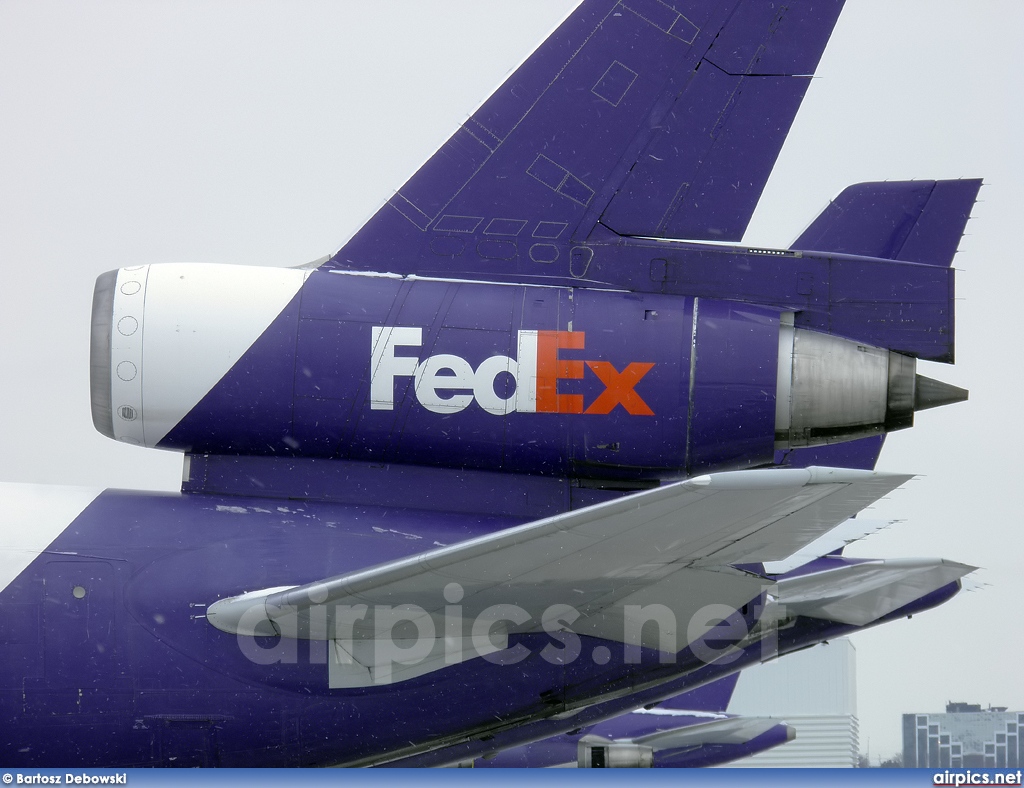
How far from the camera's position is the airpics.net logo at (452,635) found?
484 centimetres

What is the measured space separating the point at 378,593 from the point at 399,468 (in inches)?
43.9

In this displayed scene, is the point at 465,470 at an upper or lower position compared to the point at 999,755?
upper

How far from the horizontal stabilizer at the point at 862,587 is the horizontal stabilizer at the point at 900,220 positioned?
7.46ft

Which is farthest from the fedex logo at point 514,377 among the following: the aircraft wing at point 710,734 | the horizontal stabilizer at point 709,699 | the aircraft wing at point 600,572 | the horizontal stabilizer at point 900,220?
the horizontal stabilizer at point 709,699

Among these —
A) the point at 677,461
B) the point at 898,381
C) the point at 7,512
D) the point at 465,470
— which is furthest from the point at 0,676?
the point at 898,381

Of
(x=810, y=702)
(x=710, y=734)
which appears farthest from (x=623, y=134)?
(x=810, y=702)

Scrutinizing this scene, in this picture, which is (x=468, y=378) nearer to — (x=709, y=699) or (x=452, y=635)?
(x=452, y=635)

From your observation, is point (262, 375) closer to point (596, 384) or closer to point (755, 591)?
point (596, 384)

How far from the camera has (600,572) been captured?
4.38 meters

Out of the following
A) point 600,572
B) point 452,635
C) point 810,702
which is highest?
point 600,572

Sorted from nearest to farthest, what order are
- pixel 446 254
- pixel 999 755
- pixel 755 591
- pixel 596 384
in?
1. pixel 755 591
2. pixel 596 384
3. pixel 446 254
4. pixel 999 755

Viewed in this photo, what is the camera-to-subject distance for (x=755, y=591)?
4.73 m

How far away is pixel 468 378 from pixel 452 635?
46.6 inches

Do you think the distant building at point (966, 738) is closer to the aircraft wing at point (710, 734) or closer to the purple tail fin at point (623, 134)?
the purple tail fin at point (623, 134)
